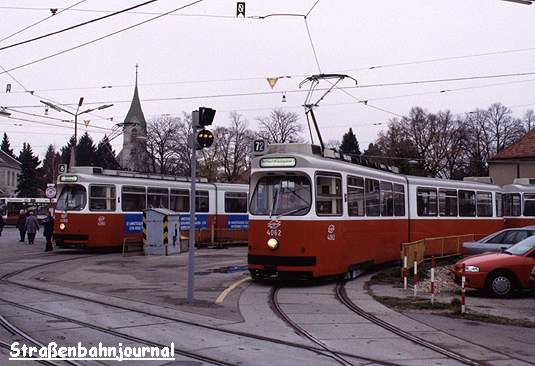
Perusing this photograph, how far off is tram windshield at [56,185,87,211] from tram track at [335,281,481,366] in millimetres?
13383

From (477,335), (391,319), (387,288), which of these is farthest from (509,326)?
(387,288)

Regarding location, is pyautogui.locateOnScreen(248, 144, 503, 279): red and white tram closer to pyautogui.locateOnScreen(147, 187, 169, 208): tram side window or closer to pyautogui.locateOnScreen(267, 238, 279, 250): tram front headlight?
pyautogui.locateOnScreen(267, 238, 279, 250): tram front headlight

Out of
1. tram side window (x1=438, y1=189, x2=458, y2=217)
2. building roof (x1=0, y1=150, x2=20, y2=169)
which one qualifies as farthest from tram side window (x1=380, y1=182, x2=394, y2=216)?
building roof (x1=0, y1=150, x2=20, y2=169)

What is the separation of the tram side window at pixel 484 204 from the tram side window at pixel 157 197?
13516 mm

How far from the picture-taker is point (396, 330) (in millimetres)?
9430

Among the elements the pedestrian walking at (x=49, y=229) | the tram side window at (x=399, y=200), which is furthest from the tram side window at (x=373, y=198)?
the pedestrian walking at (x=49, y=229)

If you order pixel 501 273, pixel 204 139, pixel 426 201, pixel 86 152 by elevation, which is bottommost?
pixel 501 273

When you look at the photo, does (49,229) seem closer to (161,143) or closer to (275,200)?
(275,200)

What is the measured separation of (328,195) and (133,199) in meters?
12.9

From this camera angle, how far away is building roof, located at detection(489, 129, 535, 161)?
52594 millimetres

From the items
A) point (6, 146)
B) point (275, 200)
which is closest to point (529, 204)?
point (275, 200)

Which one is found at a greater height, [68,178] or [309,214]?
[68,178]

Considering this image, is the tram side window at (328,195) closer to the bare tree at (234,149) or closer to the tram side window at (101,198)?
the tram side window at (101,198)

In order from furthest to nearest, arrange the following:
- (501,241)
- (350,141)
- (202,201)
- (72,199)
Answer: (350,141) < (202,201) < (72,199) < (501,241)
